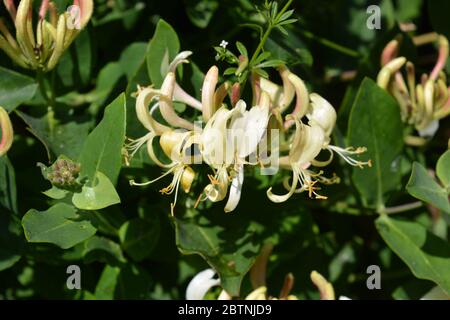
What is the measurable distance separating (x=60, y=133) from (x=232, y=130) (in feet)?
1.57

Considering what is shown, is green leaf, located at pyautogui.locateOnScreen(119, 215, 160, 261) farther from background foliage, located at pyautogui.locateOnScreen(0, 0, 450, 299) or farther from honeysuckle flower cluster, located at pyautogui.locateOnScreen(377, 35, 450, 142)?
honeysuckle flower cluster, located at pyautogui.locateOnScreen(377, 35, 450, 142)

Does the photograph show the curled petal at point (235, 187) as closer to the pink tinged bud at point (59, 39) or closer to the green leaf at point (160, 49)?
the green leaf at point (160, 49)

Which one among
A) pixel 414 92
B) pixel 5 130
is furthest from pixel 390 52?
pixel 5 130

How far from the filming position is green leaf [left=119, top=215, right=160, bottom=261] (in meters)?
1.58

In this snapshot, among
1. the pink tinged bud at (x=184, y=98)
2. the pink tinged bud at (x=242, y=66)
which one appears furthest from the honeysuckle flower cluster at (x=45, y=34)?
the pink tinged bud at (x=242, y=66)

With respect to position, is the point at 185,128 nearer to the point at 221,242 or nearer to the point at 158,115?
the point at 158,115

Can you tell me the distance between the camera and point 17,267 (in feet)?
5.59

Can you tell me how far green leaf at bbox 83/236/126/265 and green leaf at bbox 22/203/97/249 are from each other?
0.10 m

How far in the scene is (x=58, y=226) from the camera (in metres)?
1.40

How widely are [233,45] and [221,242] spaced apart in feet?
1.61

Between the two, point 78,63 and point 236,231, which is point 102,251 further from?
point 78,63

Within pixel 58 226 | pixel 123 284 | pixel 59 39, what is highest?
pixel 59 39

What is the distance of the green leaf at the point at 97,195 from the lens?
4.39 ft
